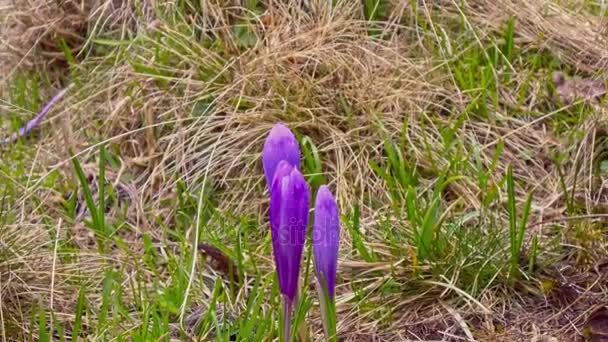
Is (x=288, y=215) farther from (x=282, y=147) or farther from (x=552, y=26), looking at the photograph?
(x=552, y=26)

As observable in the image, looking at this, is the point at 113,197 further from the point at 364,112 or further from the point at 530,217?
the point at 530,217

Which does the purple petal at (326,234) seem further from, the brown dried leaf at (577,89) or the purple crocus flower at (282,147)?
the brown dried leaf at (577,89)

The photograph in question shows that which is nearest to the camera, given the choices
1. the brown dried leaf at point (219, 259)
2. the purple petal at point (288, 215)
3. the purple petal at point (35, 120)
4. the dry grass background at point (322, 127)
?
the purple petal at point (288, 215)

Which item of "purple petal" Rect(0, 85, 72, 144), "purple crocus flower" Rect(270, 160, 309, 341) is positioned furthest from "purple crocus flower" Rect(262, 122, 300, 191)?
"purple petal" Rect(0, 85, 72, 144)

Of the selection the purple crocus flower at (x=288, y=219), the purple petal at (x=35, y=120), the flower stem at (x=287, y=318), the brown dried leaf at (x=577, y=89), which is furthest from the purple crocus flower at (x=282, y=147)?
the purple petal at (x=35, y=120)

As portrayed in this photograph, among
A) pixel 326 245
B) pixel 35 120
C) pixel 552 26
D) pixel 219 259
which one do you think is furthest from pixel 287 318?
pixel 552 26

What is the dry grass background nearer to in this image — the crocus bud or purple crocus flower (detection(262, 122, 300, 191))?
the crocus bud

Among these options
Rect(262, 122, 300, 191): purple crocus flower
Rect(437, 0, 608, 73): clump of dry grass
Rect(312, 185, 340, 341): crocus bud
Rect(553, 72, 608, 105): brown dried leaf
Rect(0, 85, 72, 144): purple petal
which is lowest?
Rect(0, 85, 72, 144): purple petal

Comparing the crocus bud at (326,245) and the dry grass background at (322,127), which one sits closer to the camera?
the crocus bud at (326,245)

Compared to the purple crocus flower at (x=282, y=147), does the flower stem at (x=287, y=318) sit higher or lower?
lower
